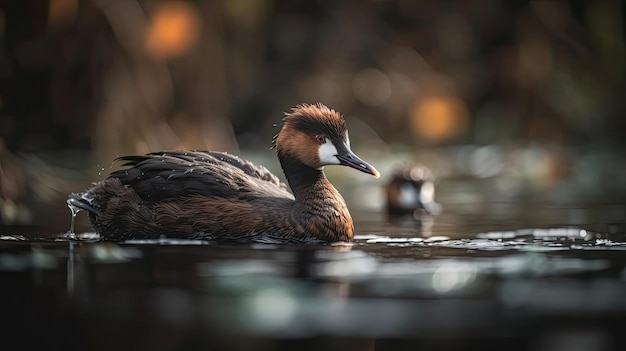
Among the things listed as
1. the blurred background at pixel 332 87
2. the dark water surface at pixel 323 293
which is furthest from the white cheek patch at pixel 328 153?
the blurred background at pixel 332 87

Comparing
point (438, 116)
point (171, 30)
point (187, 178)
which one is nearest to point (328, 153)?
point (187, 178)

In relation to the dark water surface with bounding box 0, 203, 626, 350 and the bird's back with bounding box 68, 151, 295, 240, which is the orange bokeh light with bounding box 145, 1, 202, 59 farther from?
the dark water surface with bounding box 0, 203, 626, 350

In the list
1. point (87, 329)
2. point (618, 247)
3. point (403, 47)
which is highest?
point (403, 47)

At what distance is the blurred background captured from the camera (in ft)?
40.1

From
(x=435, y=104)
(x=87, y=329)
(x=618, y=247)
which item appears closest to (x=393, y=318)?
(x=87, y=329)

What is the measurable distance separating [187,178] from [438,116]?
7508 millimetres

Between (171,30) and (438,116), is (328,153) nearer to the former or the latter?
(171,30)

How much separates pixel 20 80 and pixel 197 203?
17.3ft

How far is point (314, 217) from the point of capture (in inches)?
329

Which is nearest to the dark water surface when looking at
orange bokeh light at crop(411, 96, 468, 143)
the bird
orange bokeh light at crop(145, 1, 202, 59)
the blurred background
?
the blurred background

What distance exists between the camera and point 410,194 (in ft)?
38.7

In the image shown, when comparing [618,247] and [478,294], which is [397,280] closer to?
[478,294]

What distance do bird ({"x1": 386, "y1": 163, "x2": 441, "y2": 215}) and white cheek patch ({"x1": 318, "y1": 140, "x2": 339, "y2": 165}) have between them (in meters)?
2.95

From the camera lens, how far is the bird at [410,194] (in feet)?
38.5
